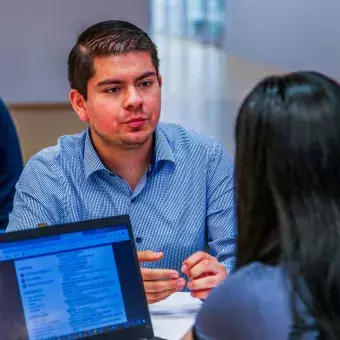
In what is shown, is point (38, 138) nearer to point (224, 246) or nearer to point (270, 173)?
point (224, 246)

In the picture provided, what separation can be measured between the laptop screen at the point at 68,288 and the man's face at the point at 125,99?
1.79ft

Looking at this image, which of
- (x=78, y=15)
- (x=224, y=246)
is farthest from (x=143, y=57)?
(x=78, y=15)

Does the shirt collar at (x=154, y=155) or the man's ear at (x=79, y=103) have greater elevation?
the man's ear at (x=79, y=103)

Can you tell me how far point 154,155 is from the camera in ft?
7.58

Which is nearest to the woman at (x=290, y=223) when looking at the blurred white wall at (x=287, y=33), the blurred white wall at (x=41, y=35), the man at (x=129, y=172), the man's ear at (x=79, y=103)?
the man at (x=129, y=172)

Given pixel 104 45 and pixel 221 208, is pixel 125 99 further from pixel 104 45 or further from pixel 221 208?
pixel 221 208

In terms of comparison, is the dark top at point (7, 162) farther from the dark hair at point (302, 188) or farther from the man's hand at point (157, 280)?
the dark hair at point (302, 188)

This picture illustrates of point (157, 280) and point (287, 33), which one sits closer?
point (157, 280)

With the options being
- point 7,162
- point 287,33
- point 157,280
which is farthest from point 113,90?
point 287,33

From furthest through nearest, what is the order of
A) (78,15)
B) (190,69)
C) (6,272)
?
1. (190,69)
2. (78,15)
3. (6,272)

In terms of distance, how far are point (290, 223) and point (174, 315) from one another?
31.6 inches

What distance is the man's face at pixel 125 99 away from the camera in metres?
2.16

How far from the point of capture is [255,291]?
120 centimetres

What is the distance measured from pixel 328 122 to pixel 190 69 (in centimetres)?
1070
